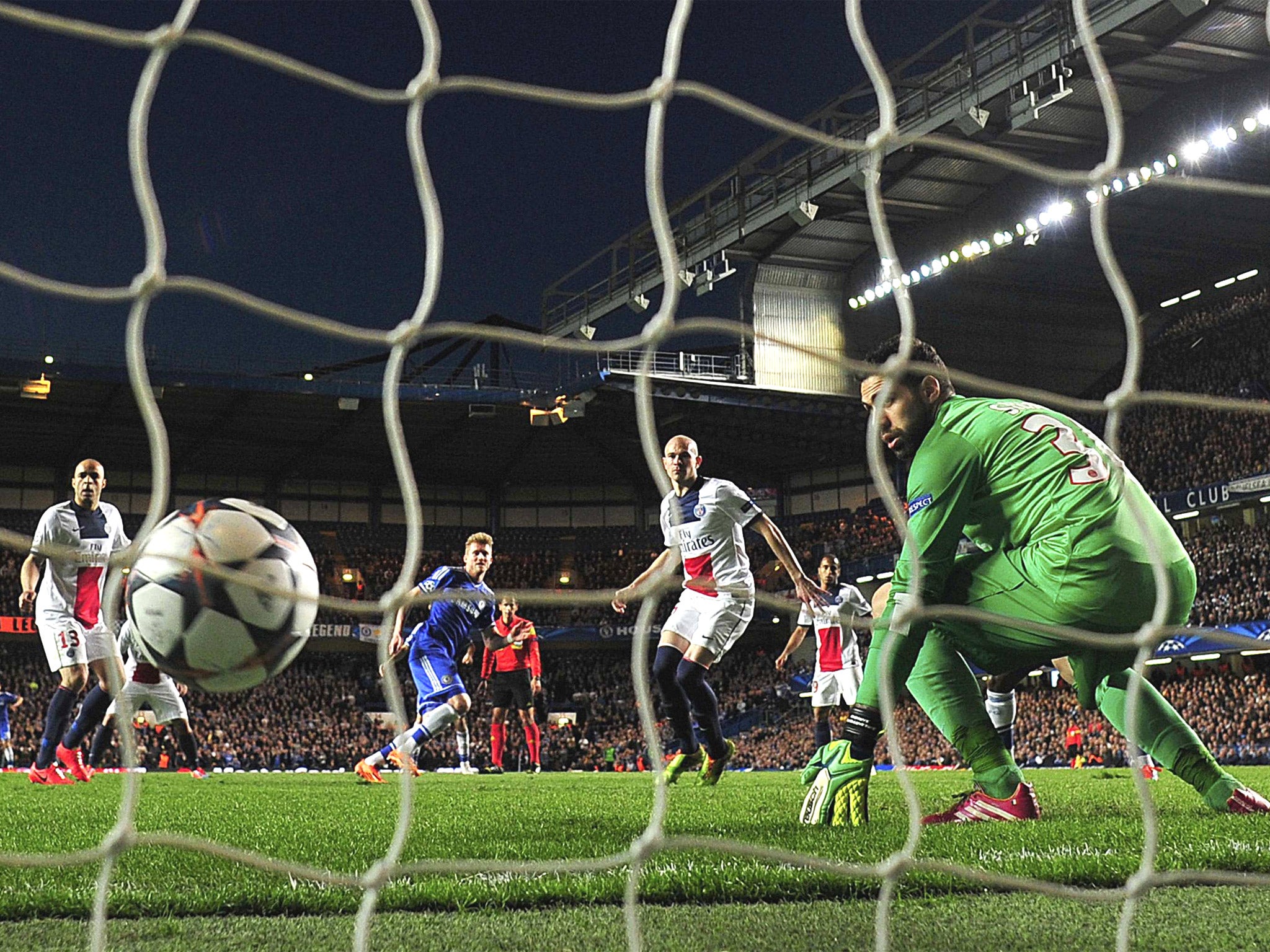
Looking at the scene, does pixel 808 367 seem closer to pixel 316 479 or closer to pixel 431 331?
pixel 316 479

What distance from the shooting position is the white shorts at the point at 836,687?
1130 centimetres

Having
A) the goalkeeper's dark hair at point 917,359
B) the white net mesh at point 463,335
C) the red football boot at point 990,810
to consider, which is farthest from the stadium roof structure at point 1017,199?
the white net mesh at point 463,335

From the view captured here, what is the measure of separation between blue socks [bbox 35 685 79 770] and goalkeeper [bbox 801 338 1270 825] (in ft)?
20.7

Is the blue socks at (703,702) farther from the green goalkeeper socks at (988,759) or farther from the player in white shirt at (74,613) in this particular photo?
the player in white shirt at (74,613)

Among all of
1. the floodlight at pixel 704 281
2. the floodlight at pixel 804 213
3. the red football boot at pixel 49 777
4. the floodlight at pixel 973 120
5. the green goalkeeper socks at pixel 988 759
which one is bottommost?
the red football boot at pixel 49 777

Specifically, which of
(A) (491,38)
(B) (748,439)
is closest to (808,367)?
(B) (748,439)

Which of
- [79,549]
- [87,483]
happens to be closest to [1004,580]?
[79,549]

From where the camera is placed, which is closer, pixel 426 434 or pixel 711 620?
pixel 711 620

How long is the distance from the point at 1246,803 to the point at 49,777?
27.7ft

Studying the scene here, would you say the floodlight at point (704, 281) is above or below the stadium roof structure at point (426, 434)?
above

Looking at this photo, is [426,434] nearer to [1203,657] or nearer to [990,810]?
[1203,657]

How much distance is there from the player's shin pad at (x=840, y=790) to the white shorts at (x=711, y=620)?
101 inches

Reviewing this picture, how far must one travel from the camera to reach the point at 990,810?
4.61m

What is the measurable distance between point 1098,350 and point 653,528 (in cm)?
1436
